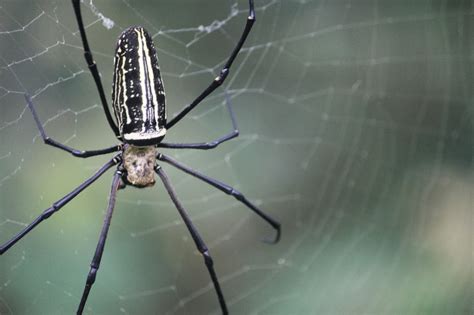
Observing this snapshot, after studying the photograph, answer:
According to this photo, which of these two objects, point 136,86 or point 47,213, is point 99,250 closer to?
point 47,213

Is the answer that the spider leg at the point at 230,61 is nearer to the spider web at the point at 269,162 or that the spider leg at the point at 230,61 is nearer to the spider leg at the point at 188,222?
the spider leg at the point at 188,222

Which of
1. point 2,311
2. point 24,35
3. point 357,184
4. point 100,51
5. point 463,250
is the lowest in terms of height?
point 463,250

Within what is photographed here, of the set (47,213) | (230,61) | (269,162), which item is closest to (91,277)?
(47,213)

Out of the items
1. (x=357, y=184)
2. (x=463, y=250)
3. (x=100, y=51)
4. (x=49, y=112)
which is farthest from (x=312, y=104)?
(x=49, y=112)

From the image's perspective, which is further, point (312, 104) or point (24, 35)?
point (312, 104)

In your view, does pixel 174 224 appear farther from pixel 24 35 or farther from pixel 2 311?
pixel 24 35

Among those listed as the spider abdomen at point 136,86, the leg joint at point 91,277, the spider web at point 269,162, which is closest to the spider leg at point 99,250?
the leg joint at point 91,277
